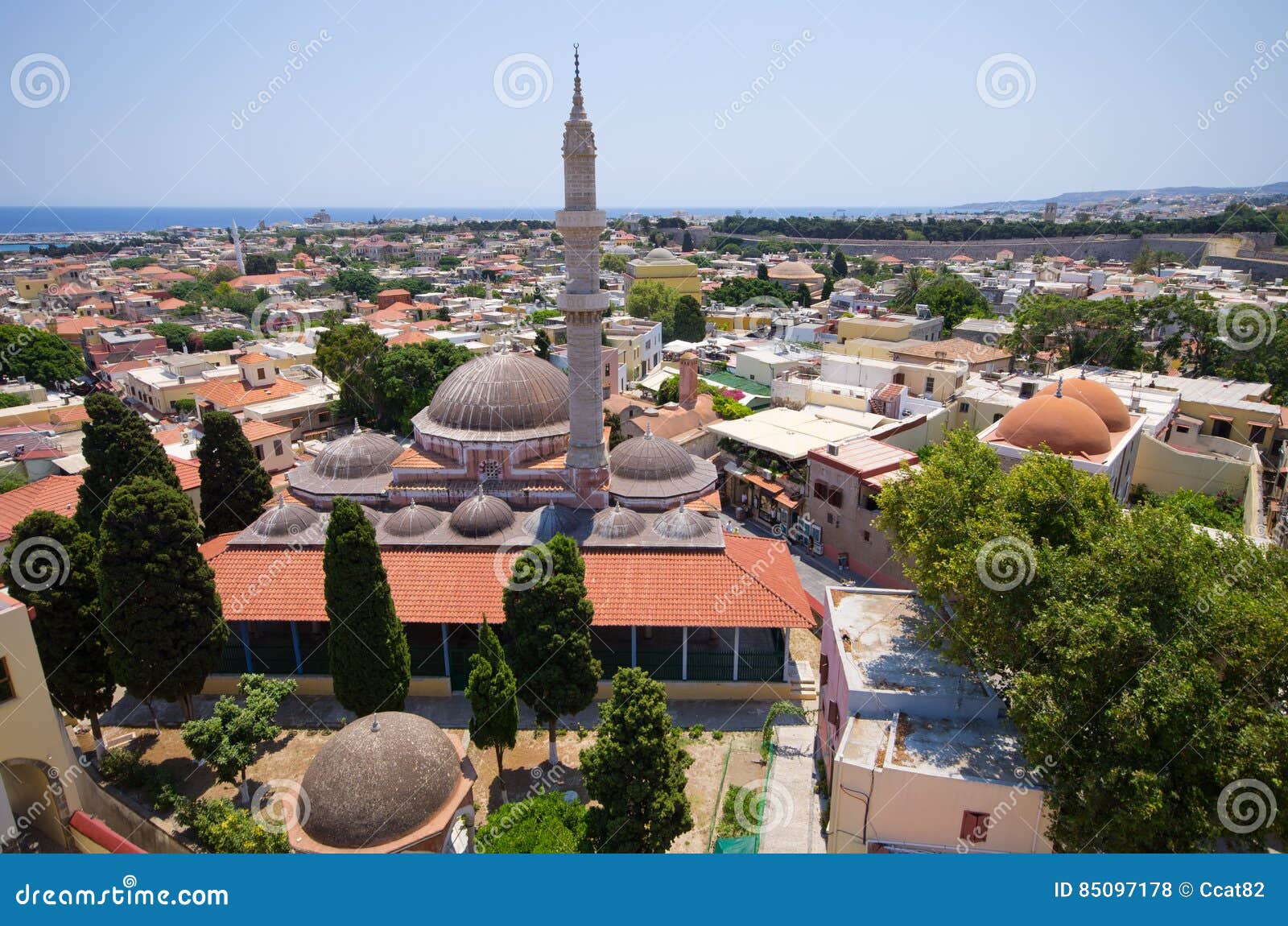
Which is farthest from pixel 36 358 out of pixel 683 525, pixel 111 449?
pixel 683 525

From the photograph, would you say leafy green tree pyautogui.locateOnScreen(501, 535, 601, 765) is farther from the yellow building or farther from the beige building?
the yellow building

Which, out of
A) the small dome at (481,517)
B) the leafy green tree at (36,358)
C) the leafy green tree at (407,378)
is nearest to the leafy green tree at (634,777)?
the small dome at (481,517)

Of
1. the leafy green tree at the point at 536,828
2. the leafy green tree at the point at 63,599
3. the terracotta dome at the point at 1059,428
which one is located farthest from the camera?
the terracotta dome at the point at 1059,428

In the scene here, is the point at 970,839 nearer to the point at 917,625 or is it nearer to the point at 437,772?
the point at 917,625

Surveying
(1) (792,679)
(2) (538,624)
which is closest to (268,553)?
(2) (538,624)

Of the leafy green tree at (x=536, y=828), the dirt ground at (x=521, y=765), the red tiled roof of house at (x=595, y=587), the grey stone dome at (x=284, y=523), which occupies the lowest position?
the dirt ground at (x=521, y=765)

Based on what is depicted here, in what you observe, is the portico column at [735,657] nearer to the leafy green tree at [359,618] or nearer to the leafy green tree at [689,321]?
the leafy green tree at [359,618]
